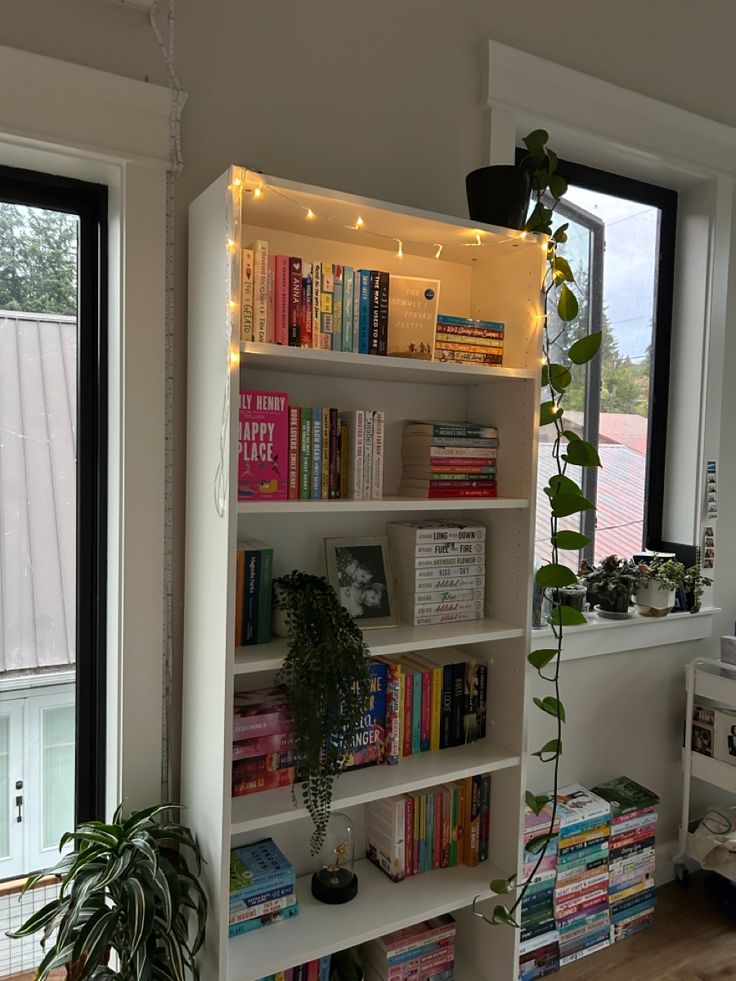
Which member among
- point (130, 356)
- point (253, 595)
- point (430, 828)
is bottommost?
point (430, 828)

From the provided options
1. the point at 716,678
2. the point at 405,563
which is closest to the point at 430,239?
the point at 405,563

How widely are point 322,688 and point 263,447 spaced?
486 mm

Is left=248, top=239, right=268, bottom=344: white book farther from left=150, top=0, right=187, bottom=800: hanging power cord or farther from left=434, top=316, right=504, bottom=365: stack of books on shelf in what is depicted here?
left=434, top=316, right=504, bottom=365: stack of books on shelf

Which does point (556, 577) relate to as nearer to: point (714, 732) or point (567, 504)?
point (567, 504)

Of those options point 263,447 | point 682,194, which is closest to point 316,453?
point 263,447

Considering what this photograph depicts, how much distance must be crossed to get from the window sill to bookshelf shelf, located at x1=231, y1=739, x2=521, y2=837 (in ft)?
1.47

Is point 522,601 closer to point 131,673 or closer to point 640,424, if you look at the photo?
point 131,673

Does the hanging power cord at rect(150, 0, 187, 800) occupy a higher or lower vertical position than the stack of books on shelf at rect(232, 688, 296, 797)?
higher

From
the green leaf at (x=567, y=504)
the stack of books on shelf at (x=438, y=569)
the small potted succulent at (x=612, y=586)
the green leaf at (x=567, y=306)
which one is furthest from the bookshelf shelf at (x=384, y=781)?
the green leaf at (x=567, y=306)

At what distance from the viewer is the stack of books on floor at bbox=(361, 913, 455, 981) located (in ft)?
5.89

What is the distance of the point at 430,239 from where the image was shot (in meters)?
1.74

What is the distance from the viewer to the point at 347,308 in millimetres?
1568

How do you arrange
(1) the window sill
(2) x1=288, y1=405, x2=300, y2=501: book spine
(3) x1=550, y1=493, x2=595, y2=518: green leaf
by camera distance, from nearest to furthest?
(2) x1=288, y1=405, x2=300, y2=501: book spine < (3) x1=550, y1=493, x2=595, y2=518: green leaf < (1) the window sill

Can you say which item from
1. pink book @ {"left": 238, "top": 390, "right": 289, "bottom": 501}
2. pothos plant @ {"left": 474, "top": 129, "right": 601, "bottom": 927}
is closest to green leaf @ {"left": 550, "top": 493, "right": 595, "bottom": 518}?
pothos plant @ {"left": 474, "top": 129, "right": 601, "bottom": 927}
